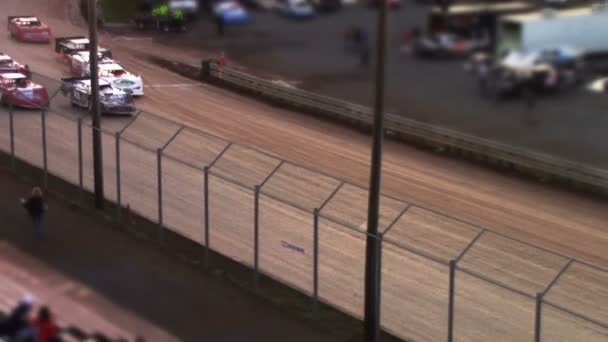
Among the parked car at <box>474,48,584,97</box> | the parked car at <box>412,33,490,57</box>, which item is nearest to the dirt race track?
the parked car at <box>474,48,584,97</box>

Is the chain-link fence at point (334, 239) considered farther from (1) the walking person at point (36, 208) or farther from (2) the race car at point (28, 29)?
(2) the race car at point (28, 29)

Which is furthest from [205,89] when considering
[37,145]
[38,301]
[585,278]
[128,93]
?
[585,278]

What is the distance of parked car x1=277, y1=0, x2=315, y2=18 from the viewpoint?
20.1 m

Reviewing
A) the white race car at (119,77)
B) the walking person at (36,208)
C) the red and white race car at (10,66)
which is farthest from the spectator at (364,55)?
the red and white race car at (10,66)

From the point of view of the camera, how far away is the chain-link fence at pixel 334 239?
16.6 m

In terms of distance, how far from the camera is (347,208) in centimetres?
1997

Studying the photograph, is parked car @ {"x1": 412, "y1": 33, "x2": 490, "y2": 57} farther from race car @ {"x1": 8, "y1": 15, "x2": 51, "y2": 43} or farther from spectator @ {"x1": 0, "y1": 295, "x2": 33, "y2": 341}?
race car @ {"x1": 8, "y1": 15, "x2": 51, "y2": 43}

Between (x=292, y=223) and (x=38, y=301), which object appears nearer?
(x=38, y=301)

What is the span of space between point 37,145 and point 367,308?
11.3m

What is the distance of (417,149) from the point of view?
66.9 feet

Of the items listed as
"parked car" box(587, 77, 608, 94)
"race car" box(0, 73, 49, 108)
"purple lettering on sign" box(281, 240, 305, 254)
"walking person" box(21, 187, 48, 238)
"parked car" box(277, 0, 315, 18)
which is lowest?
"purple lettering on sign" box(281, 240, 305, 254)

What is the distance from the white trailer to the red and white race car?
45.6 ft

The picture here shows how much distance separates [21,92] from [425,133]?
10.1 metres

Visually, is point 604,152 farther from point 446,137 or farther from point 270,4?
point 270,4
